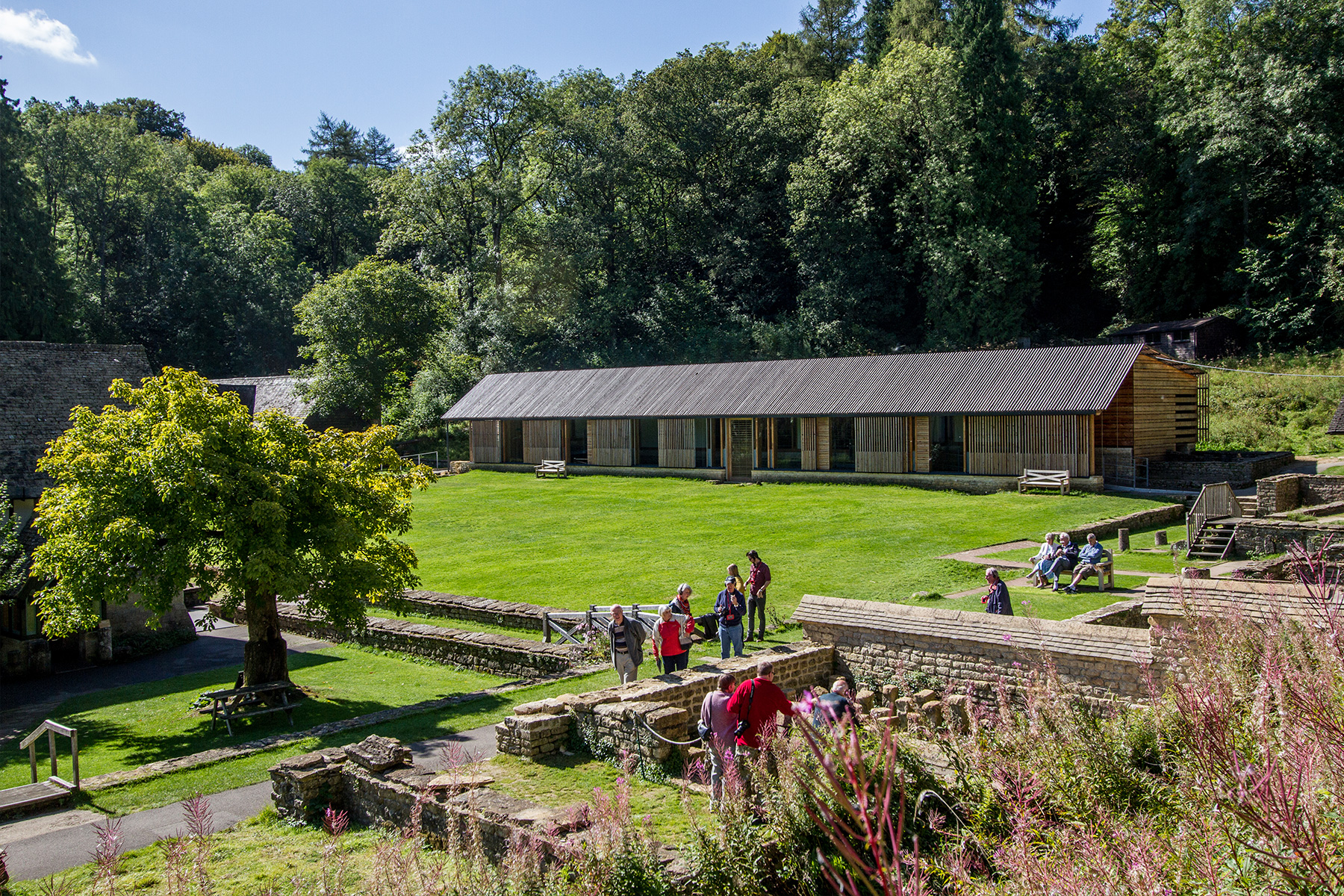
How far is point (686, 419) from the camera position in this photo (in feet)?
132

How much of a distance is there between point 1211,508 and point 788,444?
1865 cm

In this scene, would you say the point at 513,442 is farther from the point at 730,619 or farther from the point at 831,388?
the point at 730,619

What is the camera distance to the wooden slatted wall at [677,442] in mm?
40062

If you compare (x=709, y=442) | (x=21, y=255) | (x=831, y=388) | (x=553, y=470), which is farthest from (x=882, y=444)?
(x=21, y=255)

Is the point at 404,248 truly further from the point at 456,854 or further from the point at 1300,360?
the point at 456,854

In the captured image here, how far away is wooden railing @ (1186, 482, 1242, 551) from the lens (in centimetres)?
2208

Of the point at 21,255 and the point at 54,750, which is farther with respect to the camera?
the point at 21,255

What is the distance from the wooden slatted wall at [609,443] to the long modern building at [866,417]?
6 cm

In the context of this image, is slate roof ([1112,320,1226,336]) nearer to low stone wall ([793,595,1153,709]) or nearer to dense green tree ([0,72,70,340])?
low stone wall ([793,595,1153,709])

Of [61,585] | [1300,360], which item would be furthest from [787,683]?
[1300,360]

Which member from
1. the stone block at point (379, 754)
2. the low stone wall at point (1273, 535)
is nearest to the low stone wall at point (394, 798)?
the stone block at point (379, 754)

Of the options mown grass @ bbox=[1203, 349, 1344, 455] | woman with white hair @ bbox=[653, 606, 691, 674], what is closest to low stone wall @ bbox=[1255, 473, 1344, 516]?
mown grass @ bbox=[1203, 349, 1344, 455]

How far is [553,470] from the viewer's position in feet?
138

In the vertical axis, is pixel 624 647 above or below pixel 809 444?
below
